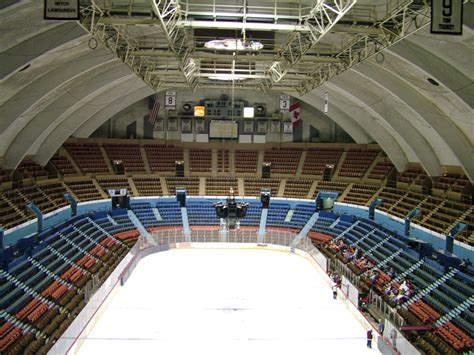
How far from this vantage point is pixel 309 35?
59.0 ft

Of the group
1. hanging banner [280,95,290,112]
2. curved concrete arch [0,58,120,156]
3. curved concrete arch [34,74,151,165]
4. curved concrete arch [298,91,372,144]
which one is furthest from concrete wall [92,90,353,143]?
curved concrete arch [0,58,120,156]

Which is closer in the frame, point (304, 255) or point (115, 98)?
point (304, 255)

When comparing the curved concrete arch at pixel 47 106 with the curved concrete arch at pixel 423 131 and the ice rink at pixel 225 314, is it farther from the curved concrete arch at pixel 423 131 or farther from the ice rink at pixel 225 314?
the curved concrete arch at pixel 423 131

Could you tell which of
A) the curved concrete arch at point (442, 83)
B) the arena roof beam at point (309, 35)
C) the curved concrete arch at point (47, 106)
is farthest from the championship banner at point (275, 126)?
the curved concrete arch at point (442, 83)

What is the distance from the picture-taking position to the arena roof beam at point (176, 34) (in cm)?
1407

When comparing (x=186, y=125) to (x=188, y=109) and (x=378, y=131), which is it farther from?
(x=378, y=131)

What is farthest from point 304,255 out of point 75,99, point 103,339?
point 75,99

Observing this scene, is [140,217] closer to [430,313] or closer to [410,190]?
[410,190]

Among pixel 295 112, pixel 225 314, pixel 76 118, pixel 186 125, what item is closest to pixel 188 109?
pixel 186 125

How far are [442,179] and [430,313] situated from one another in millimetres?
13494

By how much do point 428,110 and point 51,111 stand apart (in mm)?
22145

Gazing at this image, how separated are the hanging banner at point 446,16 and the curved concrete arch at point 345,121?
82.0 ft

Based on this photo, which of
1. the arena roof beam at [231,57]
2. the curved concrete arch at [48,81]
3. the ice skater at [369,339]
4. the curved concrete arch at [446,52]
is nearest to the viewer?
the ice skater at [369,339]

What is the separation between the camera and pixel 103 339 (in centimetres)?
1549
